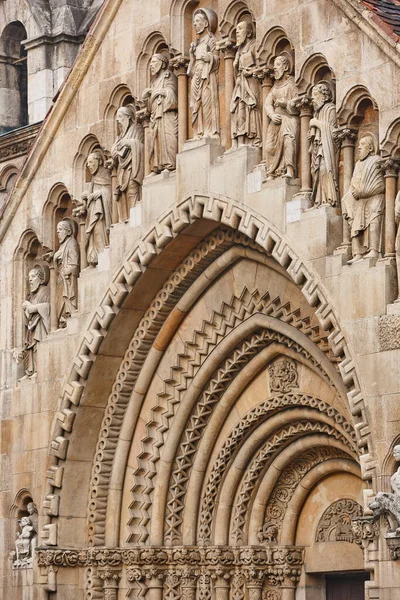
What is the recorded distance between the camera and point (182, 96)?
24.8 metres

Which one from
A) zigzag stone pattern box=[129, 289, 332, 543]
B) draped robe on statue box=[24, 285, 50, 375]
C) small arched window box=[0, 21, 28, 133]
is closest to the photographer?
zigzag stone pattern box=[129, 289, 332, 543]

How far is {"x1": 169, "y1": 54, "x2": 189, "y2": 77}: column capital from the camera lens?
24812 millimetres

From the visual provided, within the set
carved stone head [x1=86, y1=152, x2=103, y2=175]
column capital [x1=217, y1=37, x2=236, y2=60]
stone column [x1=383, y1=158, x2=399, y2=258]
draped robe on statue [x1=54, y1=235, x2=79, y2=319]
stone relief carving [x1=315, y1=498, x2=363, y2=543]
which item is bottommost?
stone relief carving [x1=315, y1=498, x2=363, y2=543]

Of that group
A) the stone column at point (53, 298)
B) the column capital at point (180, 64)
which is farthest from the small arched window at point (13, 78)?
the column capital at point (180, 64)

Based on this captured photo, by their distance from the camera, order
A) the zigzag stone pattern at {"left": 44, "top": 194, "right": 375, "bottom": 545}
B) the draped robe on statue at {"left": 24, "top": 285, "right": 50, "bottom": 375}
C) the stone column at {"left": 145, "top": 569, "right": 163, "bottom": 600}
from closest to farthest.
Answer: the zigzag stone pattern at {"left": 44, "top": 194, "right": 375, "bottom": 545}
the stone column at {"left": 145, "top": 569, "right": 163, "bottom": 600}
the draped robe on statue at {"left": 24, "top": 285, "right": 50, "bottom": 375}

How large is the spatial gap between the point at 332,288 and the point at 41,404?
5405 mm

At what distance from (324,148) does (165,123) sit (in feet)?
9.40

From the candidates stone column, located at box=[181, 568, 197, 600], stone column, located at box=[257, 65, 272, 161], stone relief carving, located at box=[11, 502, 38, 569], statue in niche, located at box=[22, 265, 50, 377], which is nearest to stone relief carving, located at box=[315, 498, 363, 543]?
stone column, located at box=[181, 568, 197, 600]

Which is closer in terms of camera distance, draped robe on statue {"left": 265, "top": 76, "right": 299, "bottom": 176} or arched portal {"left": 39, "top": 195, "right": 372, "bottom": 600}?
draped robe on statue {"left": 265, "top": 76, "right": 299, "bottom": 176}

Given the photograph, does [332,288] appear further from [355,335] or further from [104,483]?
[104,483]

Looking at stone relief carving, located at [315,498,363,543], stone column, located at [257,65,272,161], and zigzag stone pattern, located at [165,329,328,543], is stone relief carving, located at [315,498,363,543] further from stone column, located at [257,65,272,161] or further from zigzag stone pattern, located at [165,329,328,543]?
stone column, located at [257,65,272,161]

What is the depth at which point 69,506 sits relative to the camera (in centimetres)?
2602

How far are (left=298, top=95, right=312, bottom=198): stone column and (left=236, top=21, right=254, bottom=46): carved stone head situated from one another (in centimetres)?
127

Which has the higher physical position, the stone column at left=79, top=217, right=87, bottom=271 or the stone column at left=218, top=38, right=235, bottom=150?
the stone column at left=218, top=38, right=235, bottom=150
